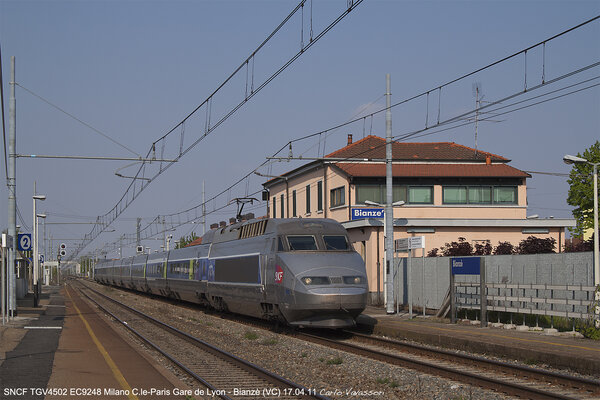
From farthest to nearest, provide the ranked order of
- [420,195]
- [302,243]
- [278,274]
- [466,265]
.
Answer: [420,195] → [466,265] → [302,243] → [278,274]

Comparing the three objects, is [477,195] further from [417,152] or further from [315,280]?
[315,280]

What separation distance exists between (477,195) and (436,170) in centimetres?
278

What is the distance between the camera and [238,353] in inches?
675

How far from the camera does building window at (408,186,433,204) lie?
4112cm

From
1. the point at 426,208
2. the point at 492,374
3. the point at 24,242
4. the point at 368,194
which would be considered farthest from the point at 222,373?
the point at 426,208

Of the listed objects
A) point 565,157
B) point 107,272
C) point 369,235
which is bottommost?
point 107,272

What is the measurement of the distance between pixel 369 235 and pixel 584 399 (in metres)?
24.1

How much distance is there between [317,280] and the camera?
19.4 m

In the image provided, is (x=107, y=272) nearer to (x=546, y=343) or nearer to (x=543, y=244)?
(x=543, y=244)

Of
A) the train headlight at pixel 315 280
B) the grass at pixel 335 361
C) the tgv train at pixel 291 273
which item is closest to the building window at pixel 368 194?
the tgv train at pixel 291 273

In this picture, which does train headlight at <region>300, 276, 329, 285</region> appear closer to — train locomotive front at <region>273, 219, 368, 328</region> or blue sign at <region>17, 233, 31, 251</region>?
train locomotive front at <region>273, 219, 368, 328</region>

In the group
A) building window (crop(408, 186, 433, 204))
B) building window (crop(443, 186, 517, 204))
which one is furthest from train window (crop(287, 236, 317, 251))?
building window (crop(443, 186, 517, 204))

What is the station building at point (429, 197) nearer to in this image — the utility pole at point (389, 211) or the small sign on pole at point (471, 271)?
the utility pole at point (389, 211)

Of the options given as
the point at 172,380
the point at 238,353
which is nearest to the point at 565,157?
the point at 238,353
